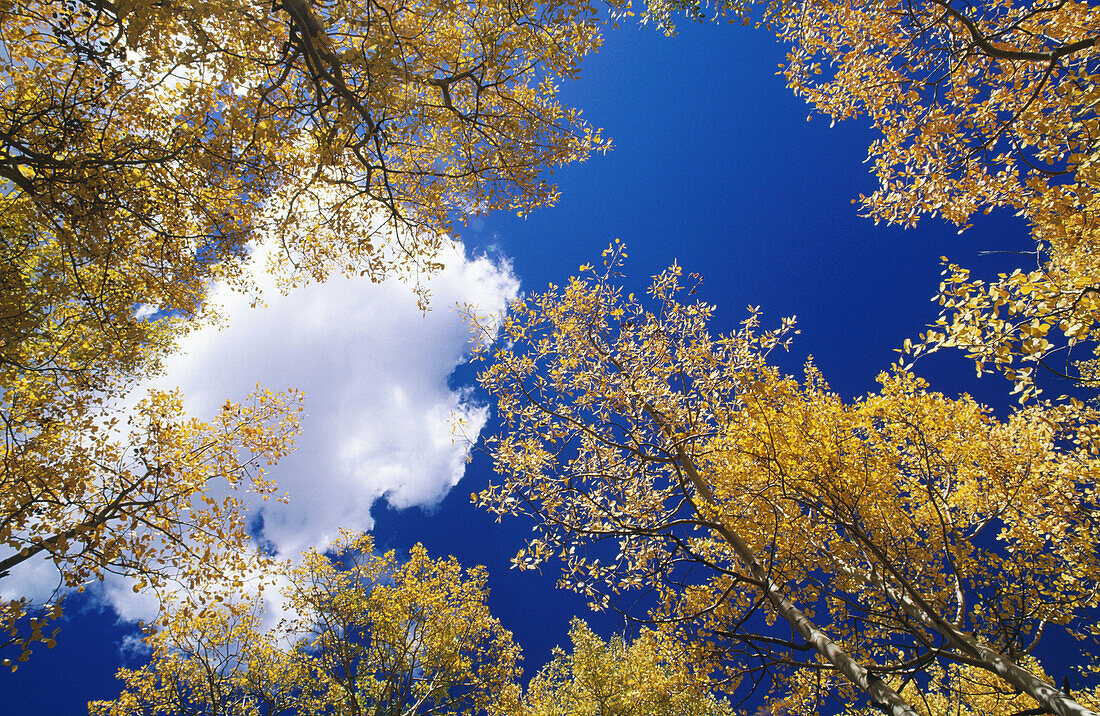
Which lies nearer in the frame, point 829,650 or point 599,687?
point 829,650

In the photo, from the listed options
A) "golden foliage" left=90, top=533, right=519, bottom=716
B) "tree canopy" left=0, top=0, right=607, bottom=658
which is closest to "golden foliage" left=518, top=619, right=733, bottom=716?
"golden foliage" left=90, top=533, right=519, bottom=716

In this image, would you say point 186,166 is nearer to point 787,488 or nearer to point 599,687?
point 787,488

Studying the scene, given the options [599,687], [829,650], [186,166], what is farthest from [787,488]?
[599,687]

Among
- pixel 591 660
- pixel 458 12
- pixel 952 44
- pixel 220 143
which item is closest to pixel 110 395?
pixel 220 143

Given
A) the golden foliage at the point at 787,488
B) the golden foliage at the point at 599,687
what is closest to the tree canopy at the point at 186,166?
the golden foliage at the point at 787,488

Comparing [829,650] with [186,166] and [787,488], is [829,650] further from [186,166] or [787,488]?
[186,166]

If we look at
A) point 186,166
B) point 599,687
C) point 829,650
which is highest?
point 186,166

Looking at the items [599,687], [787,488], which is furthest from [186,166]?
[599,687]

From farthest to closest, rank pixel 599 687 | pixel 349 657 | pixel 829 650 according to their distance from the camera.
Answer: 1. pixel 599 687
2. pixel 349 657
3. pixel 829 650

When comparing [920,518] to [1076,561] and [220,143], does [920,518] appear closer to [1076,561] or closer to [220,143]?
[1076,561]

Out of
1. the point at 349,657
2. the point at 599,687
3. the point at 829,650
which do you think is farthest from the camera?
the point at 599,687

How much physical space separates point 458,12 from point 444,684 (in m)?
14.3

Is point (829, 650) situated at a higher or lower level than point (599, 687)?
higher

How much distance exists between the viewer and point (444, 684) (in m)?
10.7
